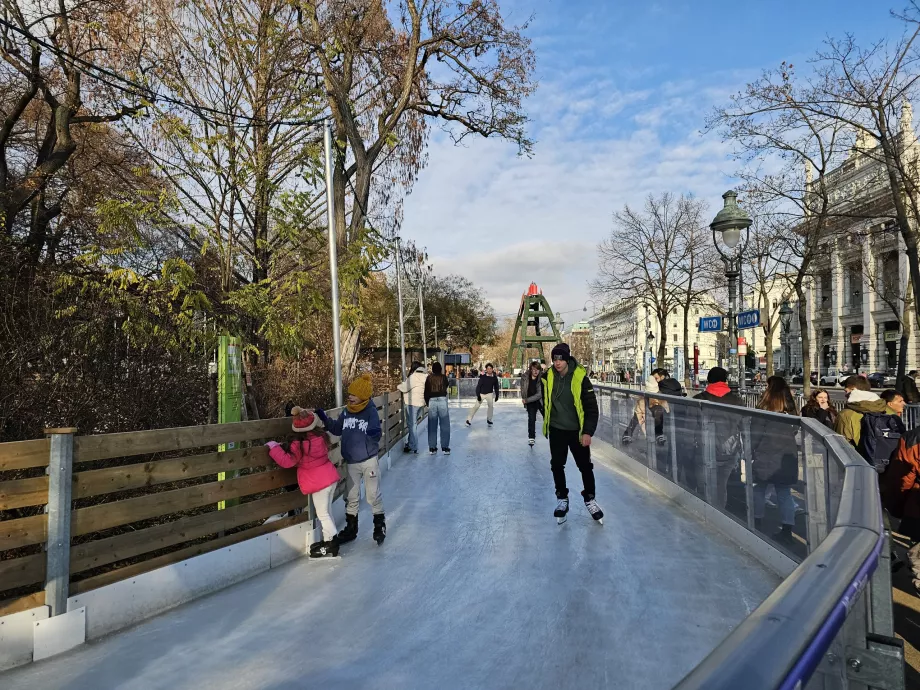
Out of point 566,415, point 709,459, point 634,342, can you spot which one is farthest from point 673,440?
point 634,342

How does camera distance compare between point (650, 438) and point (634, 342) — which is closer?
point (650, 438)

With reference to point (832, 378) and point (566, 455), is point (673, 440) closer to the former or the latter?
point (566, 455)

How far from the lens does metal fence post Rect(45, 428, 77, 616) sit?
3.54 m

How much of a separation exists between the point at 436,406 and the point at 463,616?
8.02m

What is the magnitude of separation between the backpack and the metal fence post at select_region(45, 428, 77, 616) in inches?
260

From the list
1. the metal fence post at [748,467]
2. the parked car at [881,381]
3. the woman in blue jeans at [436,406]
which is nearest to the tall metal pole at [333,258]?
the woman in blue jeans at [436,406]

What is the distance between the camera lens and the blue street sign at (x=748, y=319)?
33.7ft

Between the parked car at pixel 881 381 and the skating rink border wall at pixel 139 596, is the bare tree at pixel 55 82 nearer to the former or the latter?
the skating rink border wall at pixel 139 596

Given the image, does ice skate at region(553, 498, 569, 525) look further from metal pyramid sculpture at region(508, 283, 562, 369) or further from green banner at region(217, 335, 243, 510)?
metal pyramid sculpture at region(508, 283, 562, 369)

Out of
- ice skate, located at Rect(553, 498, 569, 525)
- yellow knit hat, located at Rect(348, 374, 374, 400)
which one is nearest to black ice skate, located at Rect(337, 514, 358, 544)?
yellow knit hat, located at Rect(348, 374, 374, 400)

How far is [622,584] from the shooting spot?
183 inches

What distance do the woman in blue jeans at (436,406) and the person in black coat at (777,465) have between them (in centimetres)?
701

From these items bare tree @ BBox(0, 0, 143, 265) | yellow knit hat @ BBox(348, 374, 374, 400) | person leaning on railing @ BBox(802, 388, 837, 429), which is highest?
bare tree @ BBox(0, 0, 143, 265)

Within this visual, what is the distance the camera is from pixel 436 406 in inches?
475
